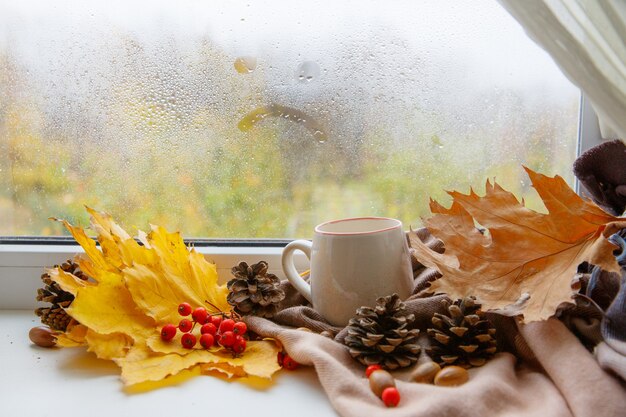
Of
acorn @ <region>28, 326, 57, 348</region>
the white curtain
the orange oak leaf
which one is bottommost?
acorn @ <region>28, 326, 57, 348</region>

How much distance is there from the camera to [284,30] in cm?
104

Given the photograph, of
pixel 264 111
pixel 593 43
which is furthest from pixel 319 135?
pixel 593 43

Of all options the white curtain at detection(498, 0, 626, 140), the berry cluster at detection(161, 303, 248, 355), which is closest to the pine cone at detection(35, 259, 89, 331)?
the berry cluster at detection(161, 303, 248, 355)

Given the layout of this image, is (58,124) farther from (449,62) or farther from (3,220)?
(449,62)

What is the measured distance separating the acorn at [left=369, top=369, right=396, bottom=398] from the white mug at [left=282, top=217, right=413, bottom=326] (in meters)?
0.16

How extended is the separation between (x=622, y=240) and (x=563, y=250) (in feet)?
0.26

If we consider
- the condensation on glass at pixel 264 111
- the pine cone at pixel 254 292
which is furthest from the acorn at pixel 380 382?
the condensation on glass at pixel 264 111

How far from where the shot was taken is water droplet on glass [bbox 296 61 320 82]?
105cm

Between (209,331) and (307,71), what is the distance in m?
0.46

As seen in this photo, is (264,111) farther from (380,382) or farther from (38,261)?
(380,382)

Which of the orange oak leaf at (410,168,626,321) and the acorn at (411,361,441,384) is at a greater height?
the orange oak leaf at (410,168,626,321)

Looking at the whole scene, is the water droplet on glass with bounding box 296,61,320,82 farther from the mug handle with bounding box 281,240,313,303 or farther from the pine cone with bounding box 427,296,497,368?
the pine cone with bounding box 427,296,497,368

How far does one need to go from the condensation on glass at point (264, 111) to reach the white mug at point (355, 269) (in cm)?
26

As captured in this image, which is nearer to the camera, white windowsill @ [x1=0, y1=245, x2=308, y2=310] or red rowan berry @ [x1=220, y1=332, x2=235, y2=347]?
red rowan berry @ [x1=220, y1=332, x2=235, y2=347]
